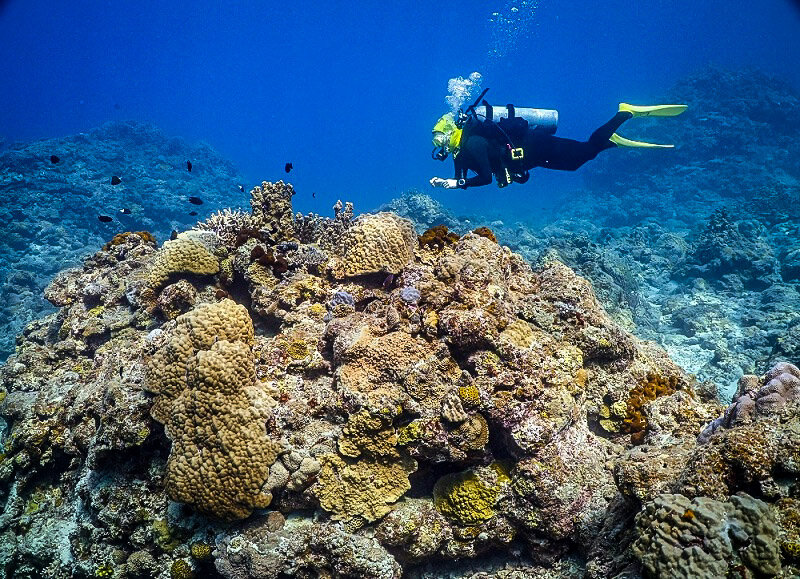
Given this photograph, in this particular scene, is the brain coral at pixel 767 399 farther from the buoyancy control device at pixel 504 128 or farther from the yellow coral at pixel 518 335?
the buoyancy control device at pixel 504 128

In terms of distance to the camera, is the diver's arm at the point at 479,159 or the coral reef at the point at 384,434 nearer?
the coral reef at the point at 384,434

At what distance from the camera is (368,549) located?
4.11 metres

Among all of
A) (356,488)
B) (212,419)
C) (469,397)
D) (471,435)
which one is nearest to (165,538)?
(212,419)

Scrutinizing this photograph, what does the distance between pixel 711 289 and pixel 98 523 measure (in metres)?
17.6

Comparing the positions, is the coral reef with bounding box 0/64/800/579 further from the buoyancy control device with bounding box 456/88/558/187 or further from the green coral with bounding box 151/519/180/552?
the buoyancy control device with bounding box 456/88/558/187

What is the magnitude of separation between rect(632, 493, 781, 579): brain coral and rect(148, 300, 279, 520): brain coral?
340cm

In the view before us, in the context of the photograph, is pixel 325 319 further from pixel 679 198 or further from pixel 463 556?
pixel 679 198

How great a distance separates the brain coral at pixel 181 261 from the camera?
6301mm

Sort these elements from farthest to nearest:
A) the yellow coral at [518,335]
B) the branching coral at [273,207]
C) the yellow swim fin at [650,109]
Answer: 1. the yellow swim fin at [650,109]
2. the branching coral at [273,207]
3. the yellow coral at [518,335]

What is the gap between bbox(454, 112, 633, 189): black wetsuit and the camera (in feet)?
25.2

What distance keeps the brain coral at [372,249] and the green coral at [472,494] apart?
110 inches

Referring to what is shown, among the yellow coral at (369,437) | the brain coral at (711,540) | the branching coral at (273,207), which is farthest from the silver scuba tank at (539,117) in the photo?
the brain coral at (711,540)

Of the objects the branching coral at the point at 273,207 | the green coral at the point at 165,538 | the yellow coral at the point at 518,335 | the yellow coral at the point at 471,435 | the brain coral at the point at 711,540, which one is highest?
the branching coral at the point at 273,207

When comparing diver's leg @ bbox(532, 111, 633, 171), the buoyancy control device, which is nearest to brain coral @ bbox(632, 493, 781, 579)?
the buoyancy control device
